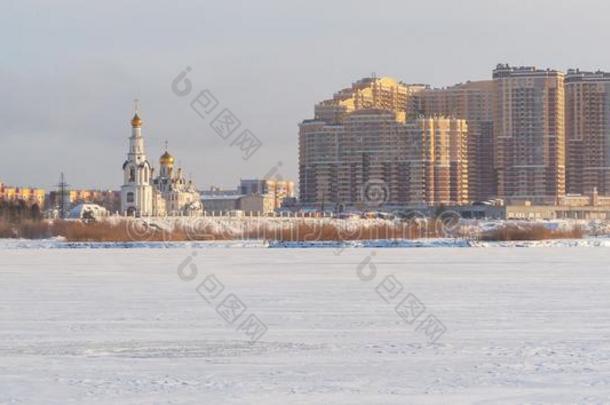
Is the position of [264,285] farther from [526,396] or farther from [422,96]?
[422,96]

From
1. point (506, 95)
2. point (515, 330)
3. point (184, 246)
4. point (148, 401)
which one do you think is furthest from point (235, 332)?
point (506, 95)

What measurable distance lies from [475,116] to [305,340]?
10960 centimetres

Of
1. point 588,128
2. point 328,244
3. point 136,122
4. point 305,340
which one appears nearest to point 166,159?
point 136,122

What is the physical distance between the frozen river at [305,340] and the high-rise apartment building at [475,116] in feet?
312

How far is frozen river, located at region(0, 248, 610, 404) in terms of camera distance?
8.88 m

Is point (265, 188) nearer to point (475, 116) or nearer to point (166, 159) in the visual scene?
point (475, 116)

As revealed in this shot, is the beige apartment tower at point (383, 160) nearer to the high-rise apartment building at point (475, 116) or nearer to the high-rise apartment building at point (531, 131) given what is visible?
the high-rise apartment building at point (475, 116)

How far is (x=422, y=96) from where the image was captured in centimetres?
12731

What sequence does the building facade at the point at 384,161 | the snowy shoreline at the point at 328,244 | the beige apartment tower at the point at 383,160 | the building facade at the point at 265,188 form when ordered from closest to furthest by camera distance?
the snowy shoreline at the point at 328,244
the building facade at the point at 384,161
the beige apartment tower at the point at 383,160
the building facade at the point at 265,188

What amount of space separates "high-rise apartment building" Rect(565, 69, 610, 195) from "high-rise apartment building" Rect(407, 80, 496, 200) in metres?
7.66

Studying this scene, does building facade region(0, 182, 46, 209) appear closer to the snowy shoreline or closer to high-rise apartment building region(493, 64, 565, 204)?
high-rise apartment building region(493, 64, 565, 204)

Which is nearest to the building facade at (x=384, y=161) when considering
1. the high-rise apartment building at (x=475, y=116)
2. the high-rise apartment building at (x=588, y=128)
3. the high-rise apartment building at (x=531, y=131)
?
the high-rise apartment building at (x=475, y=116)

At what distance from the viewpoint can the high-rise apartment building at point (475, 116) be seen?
116 m

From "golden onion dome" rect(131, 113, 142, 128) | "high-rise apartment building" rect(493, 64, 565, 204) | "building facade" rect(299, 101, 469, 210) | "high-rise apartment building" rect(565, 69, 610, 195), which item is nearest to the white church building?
"golden onion dome" rect(131, 113, 142, 128)
